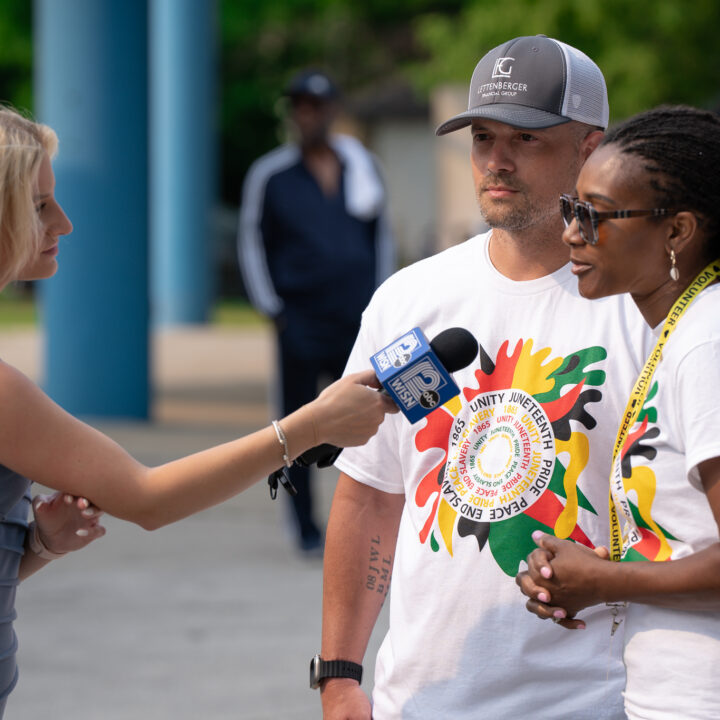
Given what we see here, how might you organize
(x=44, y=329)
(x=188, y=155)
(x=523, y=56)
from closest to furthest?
(x=523, y=56) < (x=44, y=329) < (x=188, y=155)

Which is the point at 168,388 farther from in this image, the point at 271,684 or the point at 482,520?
the point at 482,520

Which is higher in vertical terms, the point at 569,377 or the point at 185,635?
the point at 569,377

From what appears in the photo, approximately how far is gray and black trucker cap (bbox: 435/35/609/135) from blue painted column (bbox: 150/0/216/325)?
24479 mm

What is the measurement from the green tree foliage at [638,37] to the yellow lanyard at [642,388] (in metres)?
21.1

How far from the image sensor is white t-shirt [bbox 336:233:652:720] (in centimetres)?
282

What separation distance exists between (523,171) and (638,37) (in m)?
22.1

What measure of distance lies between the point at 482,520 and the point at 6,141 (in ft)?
3.98

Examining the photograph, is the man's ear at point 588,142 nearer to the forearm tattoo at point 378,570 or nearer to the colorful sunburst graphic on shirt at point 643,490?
the colorful sunburst graphic on shirt at point 643,490

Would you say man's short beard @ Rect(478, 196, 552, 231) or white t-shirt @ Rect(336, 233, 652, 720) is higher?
man's short beard @ Rect(478, 196, 552, 231)

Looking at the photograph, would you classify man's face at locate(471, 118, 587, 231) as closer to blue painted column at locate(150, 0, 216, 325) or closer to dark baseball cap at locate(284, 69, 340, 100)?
dark baseball cap at locate(284, 69, 340, 100)

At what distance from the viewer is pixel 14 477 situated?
9.39 ft

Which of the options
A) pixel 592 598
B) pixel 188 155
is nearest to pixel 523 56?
pixel 592 598

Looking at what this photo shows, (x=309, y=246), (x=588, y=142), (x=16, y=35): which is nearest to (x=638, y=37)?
(x=309, y=246)

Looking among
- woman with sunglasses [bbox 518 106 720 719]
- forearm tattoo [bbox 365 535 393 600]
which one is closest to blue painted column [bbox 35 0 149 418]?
forearm tattoo [bbox 365 535 393 600]
